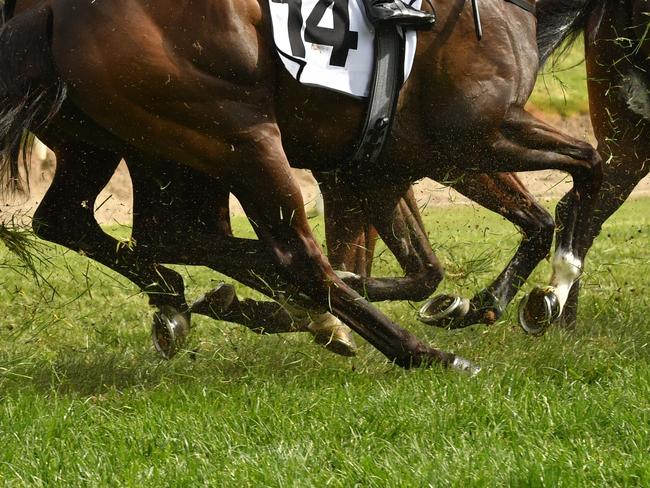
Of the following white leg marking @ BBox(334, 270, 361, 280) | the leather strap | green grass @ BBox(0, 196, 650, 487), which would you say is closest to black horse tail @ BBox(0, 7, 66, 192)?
green grass @ BBox(0, 196, 650, 487)

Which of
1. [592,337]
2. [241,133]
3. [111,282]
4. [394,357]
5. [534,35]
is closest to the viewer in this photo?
[241,133]

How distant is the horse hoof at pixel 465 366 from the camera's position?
463 centimetres

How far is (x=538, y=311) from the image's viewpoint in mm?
5246

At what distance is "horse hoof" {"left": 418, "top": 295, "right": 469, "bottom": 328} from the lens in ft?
17.2

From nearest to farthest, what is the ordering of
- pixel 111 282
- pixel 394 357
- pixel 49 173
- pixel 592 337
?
pixel 394 357, pixel 592 337, pixel 111 282, pixel 49 173

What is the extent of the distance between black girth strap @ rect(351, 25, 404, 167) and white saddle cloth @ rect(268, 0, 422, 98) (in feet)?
0.10

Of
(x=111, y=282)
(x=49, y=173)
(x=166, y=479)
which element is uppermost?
(x=166, y=479)

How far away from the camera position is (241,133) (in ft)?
14.4

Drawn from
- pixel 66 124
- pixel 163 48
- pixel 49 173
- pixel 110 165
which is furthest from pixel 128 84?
pixel 49 173

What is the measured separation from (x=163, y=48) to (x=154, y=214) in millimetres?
1120

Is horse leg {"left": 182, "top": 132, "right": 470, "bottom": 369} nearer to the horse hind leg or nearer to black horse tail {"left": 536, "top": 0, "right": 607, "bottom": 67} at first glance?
the horse hind leg

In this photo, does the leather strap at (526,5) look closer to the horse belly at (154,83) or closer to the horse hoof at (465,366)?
the horse belly at (154,83)

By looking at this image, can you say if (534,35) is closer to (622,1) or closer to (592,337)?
(622,1)

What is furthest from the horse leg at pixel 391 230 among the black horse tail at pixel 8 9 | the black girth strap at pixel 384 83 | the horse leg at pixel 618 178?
the black horse tail at pixel 8 9
